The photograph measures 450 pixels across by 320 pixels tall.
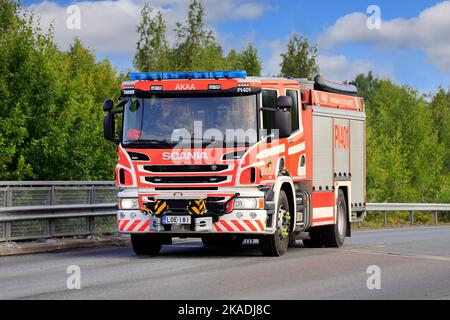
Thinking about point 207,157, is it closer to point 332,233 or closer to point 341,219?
point 332,233

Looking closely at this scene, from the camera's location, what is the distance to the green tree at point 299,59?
73.9 metres

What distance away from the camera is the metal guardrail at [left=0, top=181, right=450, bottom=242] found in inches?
731

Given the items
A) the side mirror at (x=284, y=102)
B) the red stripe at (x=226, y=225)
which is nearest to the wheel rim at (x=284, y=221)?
the red stripe at (x=226, y=225)

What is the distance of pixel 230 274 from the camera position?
13914 millimetres

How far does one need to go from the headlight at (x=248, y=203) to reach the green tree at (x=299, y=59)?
57.5 meters

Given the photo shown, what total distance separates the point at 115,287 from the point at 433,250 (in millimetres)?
9213

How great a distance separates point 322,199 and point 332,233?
1.22 metres

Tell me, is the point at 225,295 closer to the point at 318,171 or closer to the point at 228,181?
the point at 228,181

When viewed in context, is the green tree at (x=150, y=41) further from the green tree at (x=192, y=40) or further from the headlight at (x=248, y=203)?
the headlight at (x=248, y=203)

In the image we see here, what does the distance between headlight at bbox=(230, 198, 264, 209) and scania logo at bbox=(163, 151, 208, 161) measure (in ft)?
2.97

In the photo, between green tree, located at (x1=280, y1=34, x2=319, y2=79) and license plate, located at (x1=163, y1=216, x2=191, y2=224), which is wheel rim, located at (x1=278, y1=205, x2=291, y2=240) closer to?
license plate, located at (x1=163, y1=216, x2=191, y2=224)

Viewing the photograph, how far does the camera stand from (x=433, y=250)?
19.7 metres

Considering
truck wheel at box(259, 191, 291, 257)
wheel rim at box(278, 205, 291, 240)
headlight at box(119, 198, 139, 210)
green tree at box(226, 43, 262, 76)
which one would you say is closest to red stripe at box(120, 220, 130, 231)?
headlight at box(119, 198, 139, 210)
